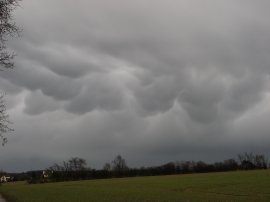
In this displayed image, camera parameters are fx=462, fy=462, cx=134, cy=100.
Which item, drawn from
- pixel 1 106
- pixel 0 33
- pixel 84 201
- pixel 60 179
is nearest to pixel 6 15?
pixel 0 33

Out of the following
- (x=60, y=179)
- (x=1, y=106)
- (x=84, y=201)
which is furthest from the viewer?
(x=60, y=179)

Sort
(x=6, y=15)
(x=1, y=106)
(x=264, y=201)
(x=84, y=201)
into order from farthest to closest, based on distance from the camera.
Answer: (x=84, y=201) → (x=264, y=201) → (x=1, y=106) → (x=6, y=15)

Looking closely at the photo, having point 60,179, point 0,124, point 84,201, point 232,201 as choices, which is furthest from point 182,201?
point 60,179

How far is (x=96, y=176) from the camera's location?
199875 mm

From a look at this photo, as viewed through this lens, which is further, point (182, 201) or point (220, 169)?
point (220, 169)

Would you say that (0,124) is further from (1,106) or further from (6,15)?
(6,15)

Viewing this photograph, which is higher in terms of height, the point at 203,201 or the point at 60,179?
the point at 60,179

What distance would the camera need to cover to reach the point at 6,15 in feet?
38.3

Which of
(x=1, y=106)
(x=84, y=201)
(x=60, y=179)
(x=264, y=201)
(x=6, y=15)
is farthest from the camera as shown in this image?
(x=60, y=179)

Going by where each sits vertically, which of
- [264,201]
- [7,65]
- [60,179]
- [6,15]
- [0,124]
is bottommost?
[264,201]

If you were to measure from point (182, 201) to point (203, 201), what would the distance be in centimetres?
158

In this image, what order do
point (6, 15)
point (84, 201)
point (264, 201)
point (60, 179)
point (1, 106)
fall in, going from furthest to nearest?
point (60, 179) → point (84, 201) → point (264, 201) → point (1, 106) → point (6, 15)

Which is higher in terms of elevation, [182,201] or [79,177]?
[79,177]

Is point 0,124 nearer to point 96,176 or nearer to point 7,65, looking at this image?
point 7,65
